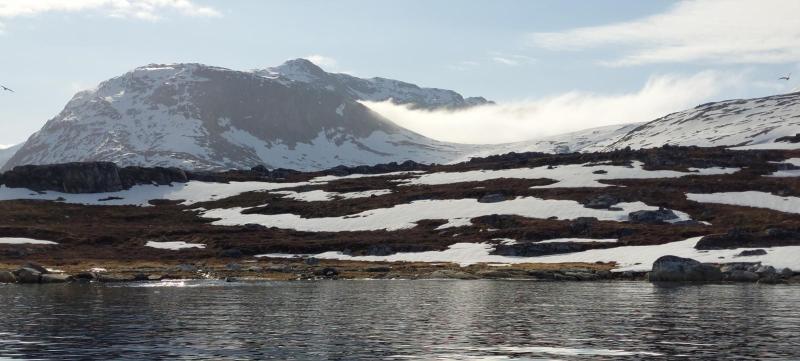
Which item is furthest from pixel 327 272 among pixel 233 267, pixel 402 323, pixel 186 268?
pixel 402 323

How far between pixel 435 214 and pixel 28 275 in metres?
71.8

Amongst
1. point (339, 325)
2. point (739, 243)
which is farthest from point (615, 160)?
point (339, 325)

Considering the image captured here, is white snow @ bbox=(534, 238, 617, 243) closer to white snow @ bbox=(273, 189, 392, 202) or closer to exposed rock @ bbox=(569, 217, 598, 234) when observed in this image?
exposed rock @ bbox=(569, 217, 598, 234)

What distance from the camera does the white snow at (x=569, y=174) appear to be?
164 meters

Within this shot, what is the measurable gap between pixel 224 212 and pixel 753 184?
98272 millimetres

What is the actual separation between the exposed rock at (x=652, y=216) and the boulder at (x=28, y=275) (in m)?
85.0

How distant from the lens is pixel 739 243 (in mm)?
103500

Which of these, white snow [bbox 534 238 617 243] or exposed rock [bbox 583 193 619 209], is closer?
white snow [bbox 534 238 617 243]

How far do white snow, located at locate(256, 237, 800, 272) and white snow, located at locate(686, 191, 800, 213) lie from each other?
32.6 metres

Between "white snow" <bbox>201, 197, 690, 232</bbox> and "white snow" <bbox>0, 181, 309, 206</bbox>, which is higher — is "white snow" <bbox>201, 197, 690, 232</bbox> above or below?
below

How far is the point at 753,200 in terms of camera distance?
139875 millimetres

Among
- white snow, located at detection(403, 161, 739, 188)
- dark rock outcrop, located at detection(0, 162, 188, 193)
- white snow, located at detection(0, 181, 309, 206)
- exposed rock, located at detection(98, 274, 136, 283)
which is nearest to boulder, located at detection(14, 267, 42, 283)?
exposed rock, located at detection(98, 274, 136, 283)

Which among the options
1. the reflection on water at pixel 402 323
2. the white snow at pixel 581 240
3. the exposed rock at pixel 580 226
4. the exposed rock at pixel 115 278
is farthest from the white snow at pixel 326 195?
the reflection on water at pixel 402 323

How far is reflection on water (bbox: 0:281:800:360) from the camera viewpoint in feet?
123
